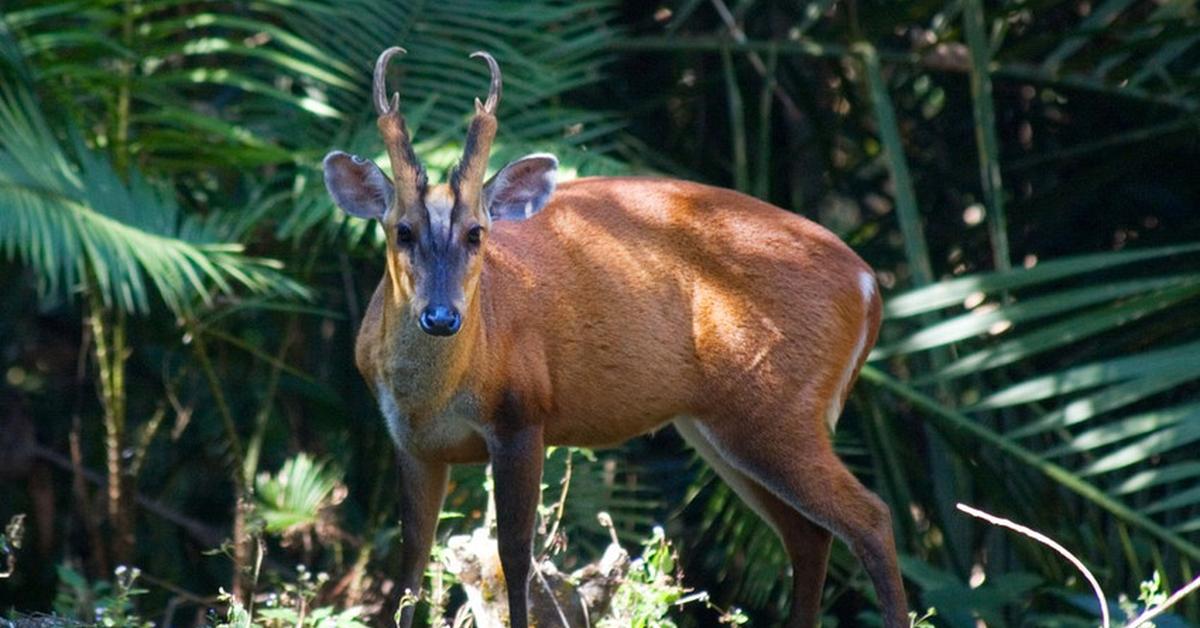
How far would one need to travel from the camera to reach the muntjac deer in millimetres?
5059

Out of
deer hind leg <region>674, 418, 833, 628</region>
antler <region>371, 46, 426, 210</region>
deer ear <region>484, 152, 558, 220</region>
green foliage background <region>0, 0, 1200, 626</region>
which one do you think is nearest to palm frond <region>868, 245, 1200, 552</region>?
green foliage background <region>0, 0, 1200, 626</region>

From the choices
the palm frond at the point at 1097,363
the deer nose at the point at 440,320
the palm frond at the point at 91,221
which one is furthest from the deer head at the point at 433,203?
the palm frond at the point at 1097,363

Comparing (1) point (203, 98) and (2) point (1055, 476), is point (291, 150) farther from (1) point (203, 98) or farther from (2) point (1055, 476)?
(2) point (1055, 476)

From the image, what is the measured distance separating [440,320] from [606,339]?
2.62ft

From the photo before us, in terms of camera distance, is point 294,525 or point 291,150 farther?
point 291,150

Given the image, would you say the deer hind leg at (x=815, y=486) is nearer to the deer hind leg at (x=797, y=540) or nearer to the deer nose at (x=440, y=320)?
the deer hind leg at (x=797, y=540)

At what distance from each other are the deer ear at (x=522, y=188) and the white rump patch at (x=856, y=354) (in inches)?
41.4

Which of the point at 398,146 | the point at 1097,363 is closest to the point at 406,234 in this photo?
the point at 398,146

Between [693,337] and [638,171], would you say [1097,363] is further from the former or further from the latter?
[638,171]

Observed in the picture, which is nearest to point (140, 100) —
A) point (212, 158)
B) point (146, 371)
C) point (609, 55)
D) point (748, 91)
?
point (212, 158)

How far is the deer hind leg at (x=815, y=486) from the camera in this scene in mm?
5438

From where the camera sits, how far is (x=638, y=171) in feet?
24.3

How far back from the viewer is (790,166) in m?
9.23

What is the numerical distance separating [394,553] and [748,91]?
3.01 m
